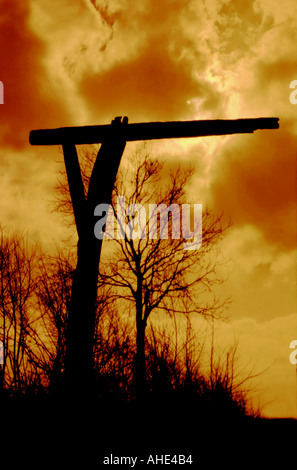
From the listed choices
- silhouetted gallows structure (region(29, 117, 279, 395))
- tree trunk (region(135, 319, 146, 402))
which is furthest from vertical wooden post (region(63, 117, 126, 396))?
tree trunk (region(135, 319, 146, 402))

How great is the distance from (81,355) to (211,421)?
3.36 metres

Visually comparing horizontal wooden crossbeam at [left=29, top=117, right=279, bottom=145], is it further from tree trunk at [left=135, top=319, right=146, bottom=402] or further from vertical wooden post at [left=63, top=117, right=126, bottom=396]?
tree trunk at [left=135, top=319, right=146, bottom=402]

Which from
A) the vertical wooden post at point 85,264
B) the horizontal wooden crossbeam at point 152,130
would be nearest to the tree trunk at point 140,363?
the vertical wooden post at point 85,264

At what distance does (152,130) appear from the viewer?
5.23 metres

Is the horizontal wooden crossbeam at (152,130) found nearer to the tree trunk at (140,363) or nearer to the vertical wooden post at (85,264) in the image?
the vertical wooden post at (85,264)

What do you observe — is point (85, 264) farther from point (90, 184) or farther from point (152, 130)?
point (152, 130)

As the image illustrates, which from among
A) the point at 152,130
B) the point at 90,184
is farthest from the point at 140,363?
the point at 152,130

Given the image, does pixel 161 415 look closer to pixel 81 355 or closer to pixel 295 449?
pixel 295 449

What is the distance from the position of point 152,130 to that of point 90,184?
94 cm

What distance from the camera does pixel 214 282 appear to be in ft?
54.1

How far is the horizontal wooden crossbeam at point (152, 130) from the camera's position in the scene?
201 inches

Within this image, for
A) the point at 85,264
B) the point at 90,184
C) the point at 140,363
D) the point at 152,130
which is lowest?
the point at 140,363

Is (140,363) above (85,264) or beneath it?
beneath
